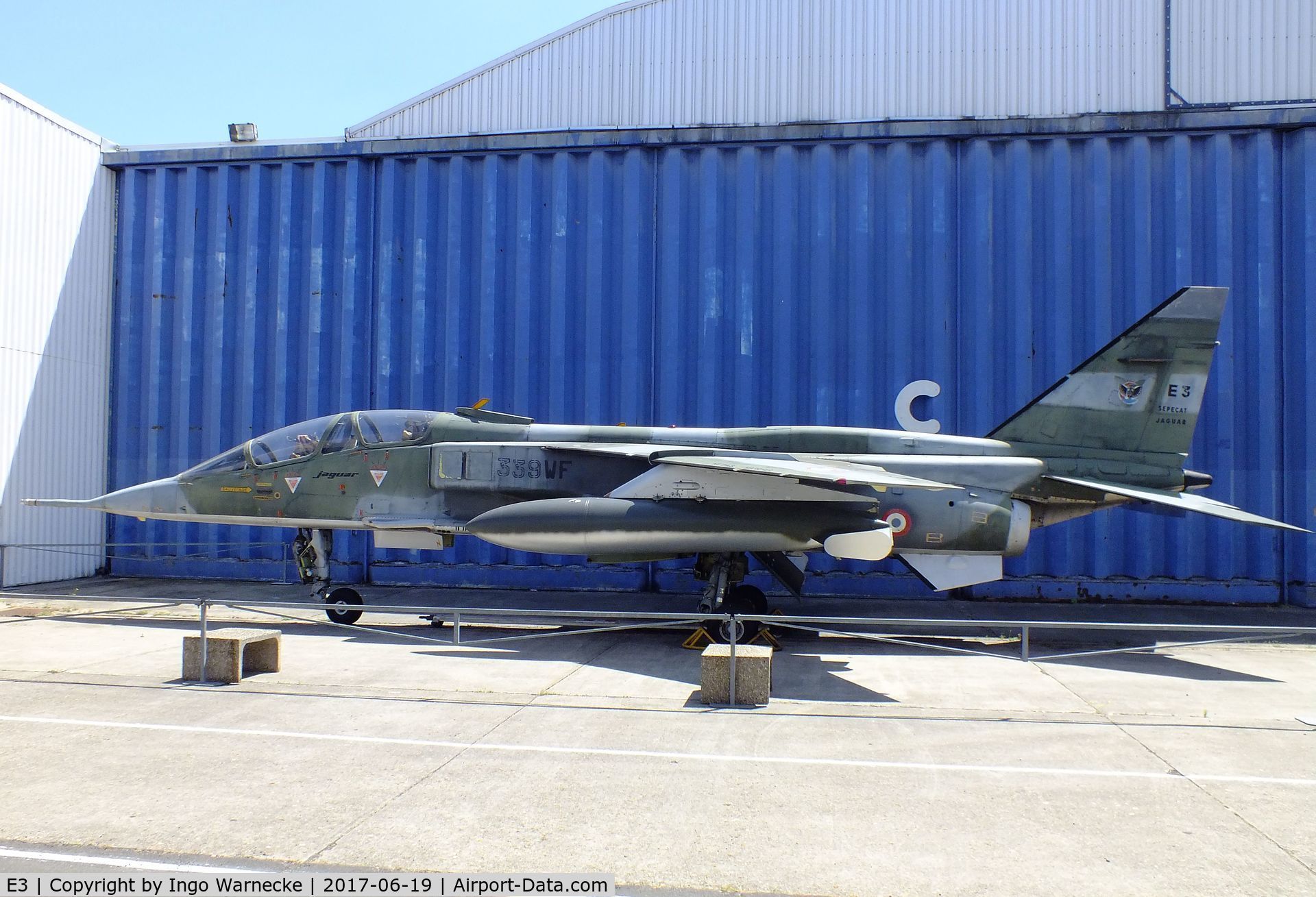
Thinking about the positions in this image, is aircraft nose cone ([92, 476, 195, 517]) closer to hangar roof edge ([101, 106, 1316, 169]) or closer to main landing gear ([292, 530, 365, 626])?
main landing gear ([292, 530, 365, 626])

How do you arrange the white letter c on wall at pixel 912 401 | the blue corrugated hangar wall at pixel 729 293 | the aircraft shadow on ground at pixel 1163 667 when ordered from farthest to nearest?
the white letter c on wall at pixel 912 401 → the blue corrugated hangar wall at pixel 729 293 → the aircraft shadow on ground at pixel 1163 667

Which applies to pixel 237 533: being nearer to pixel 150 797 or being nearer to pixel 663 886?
pixel 150 797

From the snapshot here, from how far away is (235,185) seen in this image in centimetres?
1596

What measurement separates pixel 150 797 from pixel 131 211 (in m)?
15.1

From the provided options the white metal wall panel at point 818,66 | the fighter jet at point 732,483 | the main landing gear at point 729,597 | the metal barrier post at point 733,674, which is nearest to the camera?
the metal barrier post at point 733,674

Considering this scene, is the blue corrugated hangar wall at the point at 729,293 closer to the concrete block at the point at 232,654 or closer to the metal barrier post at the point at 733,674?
the concrete block at the point at 232,654

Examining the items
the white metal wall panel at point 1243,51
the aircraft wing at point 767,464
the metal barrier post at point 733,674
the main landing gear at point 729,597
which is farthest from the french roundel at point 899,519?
the white metal wall panel at point 1243,51

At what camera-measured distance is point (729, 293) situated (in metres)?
14.5

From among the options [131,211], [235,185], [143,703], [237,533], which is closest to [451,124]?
[235,185]

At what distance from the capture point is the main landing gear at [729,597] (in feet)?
32.1

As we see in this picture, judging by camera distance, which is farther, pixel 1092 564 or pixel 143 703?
pixel 1092 564

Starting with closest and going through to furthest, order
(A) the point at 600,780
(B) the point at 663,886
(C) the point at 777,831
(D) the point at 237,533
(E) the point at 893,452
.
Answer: (B) the point at 663,886 < (C) the point at 777,831 < (A) the point at 600,780 < (E) the point at 893,452 < (D) the point at 237,533

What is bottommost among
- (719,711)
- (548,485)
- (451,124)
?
(719,711)

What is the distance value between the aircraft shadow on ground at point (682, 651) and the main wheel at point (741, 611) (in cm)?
41
